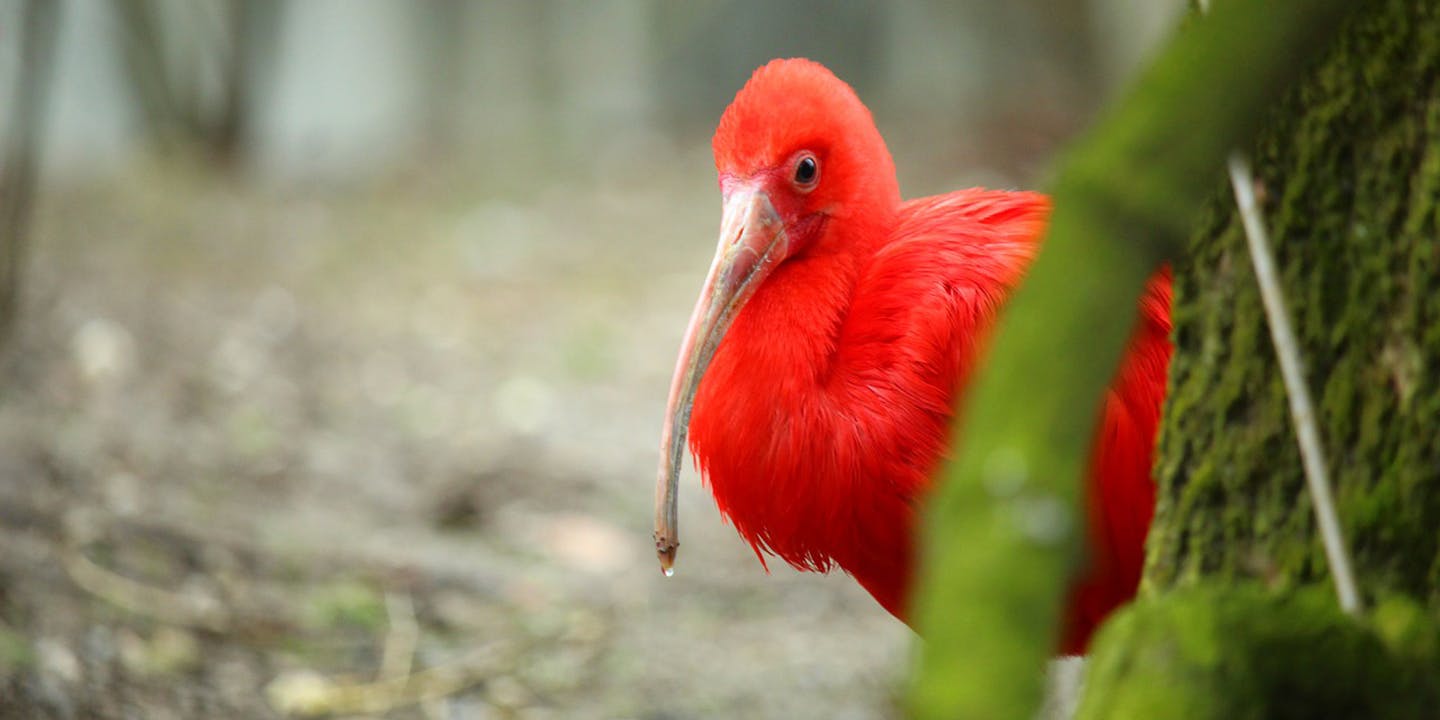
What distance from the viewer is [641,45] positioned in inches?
372

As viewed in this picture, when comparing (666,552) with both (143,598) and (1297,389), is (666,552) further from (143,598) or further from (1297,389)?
(143,598)

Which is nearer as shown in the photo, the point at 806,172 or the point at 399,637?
the point at 806,172

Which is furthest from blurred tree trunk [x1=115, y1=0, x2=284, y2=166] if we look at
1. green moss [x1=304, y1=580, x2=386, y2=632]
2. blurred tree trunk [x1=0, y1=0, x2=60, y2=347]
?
green moss [x1=304, y1=580, x2=386, y2=632]

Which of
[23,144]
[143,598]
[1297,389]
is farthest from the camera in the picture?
[23,144]

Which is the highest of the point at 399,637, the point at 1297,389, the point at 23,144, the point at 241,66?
the point at 241,66

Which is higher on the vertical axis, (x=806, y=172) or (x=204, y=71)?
(x=204, y=71)

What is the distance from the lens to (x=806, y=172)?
2.44 m

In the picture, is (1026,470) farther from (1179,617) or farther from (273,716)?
(273,716)

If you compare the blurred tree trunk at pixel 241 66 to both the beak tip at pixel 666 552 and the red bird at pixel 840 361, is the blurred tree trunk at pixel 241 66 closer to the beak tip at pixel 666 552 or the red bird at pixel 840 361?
the red bird at pixel 840 361

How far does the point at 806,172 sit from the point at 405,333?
4.21 meters

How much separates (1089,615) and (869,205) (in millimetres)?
809

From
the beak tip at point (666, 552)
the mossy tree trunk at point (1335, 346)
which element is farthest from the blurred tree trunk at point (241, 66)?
the mossy tree trunk at point (1335, 346)

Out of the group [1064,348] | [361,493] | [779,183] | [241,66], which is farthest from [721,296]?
[241,66]

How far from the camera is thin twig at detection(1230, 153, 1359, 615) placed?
1.16 metres
